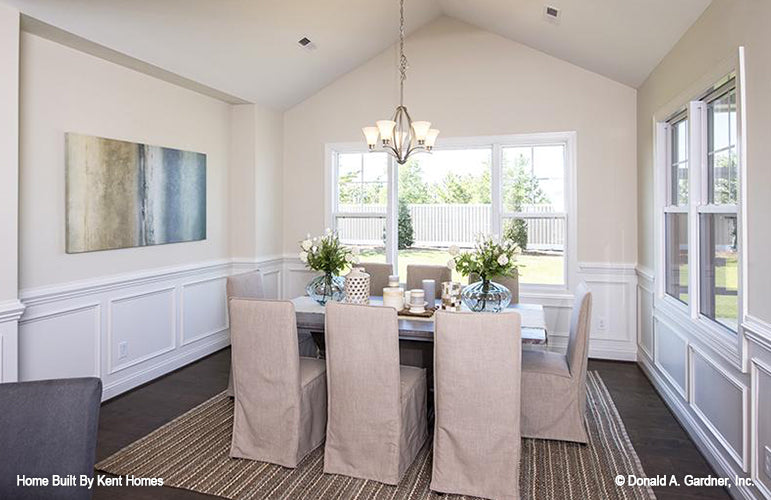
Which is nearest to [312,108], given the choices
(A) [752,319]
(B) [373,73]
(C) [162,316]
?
(B) [373,73]

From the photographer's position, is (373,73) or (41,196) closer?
(41,196)

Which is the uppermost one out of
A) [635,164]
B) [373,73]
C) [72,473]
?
[373,73]

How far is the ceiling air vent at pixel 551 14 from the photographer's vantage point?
12.2 ft

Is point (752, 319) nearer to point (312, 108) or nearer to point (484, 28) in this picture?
point (484, 28)

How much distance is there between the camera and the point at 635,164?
462 cm

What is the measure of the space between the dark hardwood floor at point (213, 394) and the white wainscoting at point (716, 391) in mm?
97

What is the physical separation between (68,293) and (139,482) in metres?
1.52

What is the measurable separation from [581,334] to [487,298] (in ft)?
2.04

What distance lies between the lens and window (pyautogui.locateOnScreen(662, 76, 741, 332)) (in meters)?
2.68

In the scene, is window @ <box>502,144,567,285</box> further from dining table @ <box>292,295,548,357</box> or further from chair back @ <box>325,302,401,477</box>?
chair back @ <box>325,302,401,477</box>

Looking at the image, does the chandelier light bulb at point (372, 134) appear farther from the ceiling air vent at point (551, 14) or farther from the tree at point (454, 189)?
the tree at point (454, 189)

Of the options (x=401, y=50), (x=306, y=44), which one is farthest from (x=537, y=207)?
(x=306, y=44)

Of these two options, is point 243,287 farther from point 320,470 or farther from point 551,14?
point 551,14

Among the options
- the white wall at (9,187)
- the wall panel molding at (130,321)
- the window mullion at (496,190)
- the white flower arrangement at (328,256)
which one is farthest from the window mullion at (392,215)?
the white wall at (9,187)
